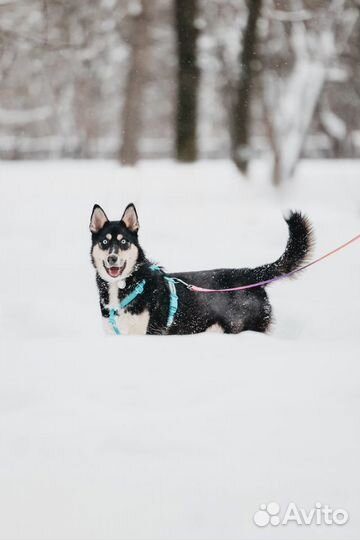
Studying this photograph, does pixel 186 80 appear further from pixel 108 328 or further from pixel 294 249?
pixel 108 328

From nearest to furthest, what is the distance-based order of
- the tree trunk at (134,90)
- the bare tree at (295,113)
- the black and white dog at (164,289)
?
the black and white dog at (164,289)
the bare tree at (295,113)
the tree trunk at (134,90)

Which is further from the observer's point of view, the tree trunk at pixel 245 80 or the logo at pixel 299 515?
the tree trunk at pixel 245 80

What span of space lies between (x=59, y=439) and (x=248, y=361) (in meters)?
1.47

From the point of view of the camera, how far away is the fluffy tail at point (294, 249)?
243 inches

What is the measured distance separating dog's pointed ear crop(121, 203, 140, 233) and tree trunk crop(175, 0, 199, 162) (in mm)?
10909

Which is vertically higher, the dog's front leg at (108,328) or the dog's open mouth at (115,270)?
the dog's open mouth at (115,270)

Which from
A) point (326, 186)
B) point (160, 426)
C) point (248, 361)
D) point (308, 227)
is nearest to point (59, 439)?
point (160, 426)

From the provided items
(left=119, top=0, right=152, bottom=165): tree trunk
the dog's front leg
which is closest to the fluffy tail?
the dog's front leg

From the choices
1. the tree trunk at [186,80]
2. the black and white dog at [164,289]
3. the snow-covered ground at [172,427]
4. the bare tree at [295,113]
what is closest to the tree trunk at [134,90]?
the tree trunk at [186,80]

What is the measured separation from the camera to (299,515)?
325cm

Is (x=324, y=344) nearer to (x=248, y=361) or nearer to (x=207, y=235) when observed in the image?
(x=248, y=361)

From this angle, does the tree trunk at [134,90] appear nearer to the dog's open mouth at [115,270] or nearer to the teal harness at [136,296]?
the teal harness at [136,296]

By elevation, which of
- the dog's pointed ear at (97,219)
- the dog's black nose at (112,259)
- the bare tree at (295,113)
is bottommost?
the dog's black nose at (112,259)

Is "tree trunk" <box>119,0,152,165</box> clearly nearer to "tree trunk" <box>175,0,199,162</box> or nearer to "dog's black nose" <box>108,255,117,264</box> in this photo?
"tree trunk" <box>175,0,199,162</box>
